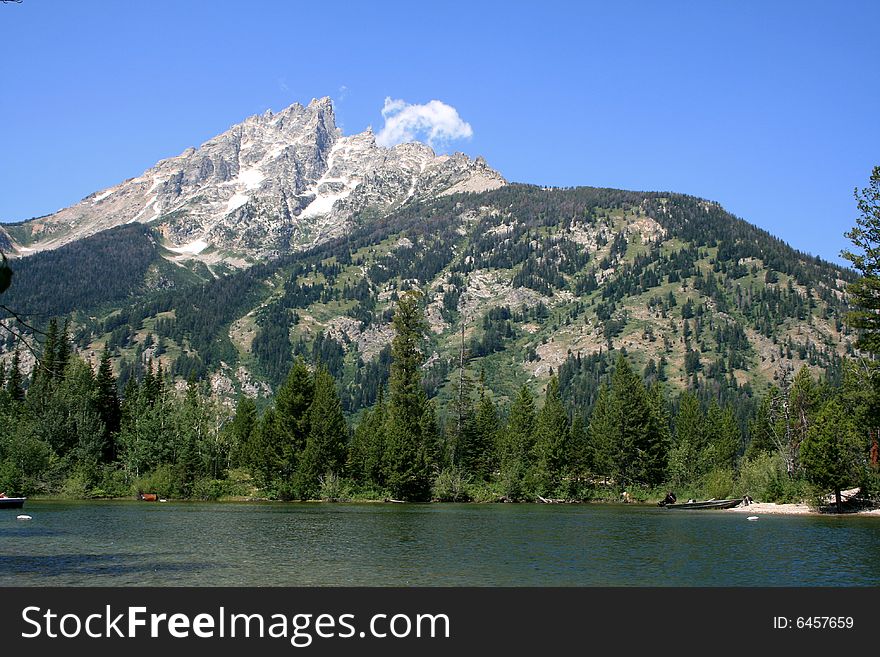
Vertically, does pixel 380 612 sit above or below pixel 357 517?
above

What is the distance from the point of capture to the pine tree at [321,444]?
101 m

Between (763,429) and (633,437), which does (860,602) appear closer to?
(633,437)

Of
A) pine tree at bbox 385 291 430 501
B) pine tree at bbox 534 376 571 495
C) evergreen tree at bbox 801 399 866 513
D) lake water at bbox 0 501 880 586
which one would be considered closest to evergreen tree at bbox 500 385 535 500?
pine tree at bbox 534 376 571 495

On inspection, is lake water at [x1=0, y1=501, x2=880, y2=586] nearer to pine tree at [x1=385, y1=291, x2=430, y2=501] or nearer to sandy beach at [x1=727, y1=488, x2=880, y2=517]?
sandy beach at [x1=727, y1=488, x2=880, y2=517]

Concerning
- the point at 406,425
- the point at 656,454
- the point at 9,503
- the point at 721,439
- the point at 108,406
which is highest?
the point at 108,406

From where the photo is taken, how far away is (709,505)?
95438mm

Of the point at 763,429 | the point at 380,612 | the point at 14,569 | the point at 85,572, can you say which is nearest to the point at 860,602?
the point at 380,612

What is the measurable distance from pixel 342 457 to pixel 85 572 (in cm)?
7410

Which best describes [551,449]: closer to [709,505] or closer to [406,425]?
[406,425]

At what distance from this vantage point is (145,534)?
50.2 metres

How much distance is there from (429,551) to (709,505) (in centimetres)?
6360

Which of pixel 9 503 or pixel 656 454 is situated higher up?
pixel 656 454

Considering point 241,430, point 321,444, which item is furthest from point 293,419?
point 241,430

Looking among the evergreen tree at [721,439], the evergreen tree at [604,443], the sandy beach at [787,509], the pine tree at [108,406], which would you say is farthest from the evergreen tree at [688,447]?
the pine tree at [108,406]
